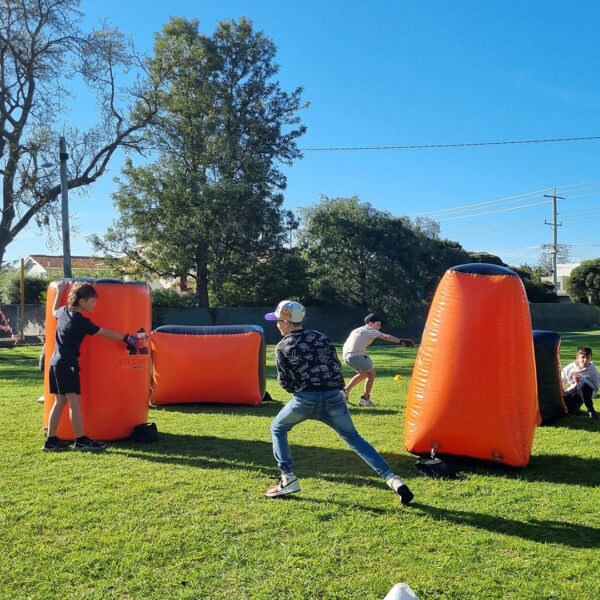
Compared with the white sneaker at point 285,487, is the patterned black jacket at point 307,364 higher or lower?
higher

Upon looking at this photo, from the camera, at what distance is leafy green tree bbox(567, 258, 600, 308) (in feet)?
145

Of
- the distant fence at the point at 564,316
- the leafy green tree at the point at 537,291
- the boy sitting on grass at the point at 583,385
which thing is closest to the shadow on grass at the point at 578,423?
the boy sitting on grass at the point at 583,385

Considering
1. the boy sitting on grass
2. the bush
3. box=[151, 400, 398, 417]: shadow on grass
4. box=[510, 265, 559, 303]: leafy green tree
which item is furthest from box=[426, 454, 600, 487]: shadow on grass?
box=[510, 265, 559, 303]: leafy green tree

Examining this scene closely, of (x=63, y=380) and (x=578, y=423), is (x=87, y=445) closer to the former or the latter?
(x=63, y=380)

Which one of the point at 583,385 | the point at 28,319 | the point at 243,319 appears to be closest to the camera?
the point at 583,385

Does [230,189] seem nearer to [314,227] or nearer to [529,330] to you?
[314,227]

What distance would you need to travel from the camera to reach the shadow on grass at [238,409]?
9336 mm

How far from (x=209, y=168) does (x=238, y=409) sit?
24524mm

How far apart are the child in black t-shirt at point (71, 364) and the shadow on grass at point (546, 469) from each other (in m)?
4.03

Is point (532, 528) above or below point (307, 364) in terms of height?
below

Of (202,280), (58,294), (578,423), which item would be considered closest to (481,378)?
(578,423)

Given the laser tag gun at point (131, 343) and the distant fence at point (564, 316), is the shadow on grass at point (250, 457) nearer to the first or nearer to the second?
the laser tag gun at point (131, 343)

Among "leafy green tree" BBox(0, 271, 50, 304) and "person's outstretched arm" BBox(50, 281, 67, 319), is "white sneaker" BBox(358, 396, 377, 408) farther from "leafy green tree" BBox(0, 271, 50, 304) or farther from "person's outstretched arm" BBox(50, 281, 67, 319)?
"leafy green tree" BBox(0, 271, 50, 304)

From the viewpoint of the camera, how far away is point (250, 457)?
648 centimetres
